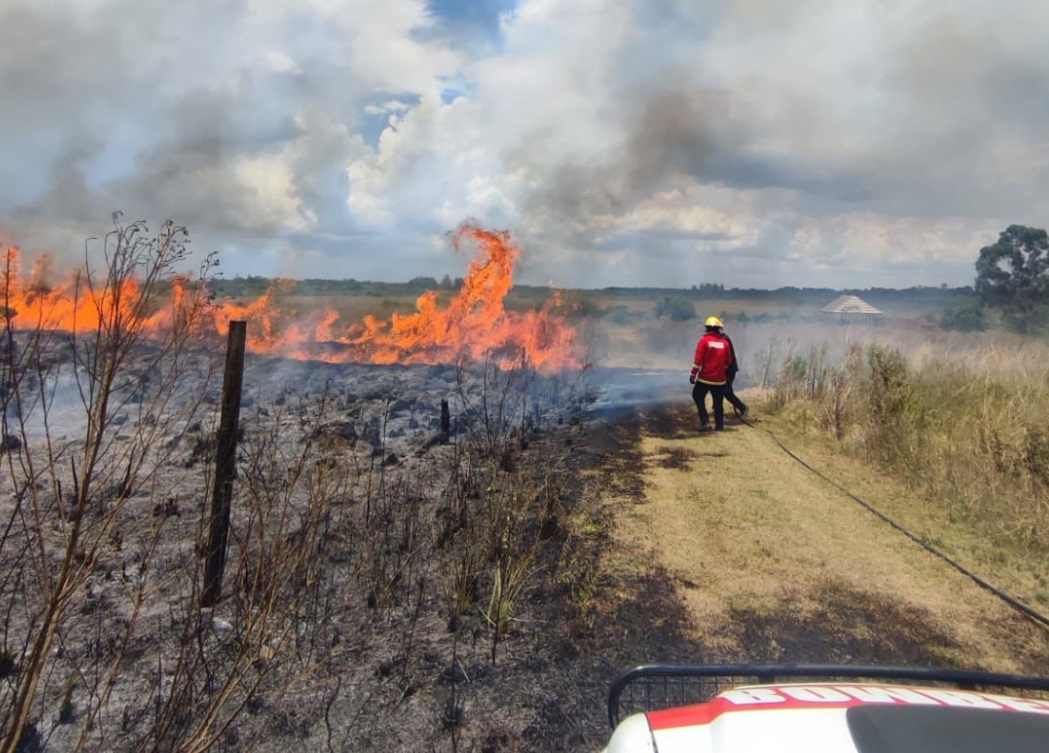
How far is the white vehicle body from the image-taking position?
1.54 metres

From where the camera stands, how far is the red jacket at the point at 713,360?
12664mm

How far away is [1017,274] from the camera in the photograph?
2989cm

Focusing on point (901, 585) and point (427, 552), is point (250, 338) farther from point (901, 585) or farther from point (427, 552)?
point (901, 585)

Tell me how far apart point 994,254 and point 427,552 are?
3203 centimetres

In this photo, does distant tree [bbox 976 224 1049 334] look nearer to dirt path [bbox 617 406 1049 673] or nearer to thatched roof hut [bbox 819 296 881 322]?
thatched roof hut [bbox 819 296 881 322]

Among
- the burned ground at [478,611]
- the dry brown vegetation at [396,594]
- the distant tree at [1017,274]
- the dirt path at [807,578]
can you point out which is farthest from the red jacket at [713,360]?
the distant tree at [1017,274]

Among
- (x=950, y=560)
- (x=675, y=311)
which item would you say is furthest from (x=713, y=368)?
(x=675, y=311)

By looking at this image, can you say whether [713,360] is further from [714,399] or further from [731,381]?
[714,399]

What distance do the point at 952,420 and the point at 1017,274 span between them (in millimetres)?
24319

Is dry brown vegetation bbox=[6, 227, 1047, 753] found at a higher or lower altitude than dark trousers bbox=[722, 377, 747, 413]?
lower

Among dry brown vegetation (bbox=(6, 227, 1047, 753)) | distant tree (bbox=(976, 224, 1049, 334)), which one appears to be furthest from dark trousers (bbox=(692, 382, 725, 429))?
distant tree (bbox=(976, 224, 1049, 334))

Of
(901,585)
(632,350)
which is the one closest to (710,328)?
Answer: (901,585)

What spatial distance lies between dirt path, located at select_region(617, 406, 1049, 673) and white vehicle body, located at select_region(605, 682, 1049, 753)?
334cm

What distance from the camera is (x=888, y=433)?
10.8m
